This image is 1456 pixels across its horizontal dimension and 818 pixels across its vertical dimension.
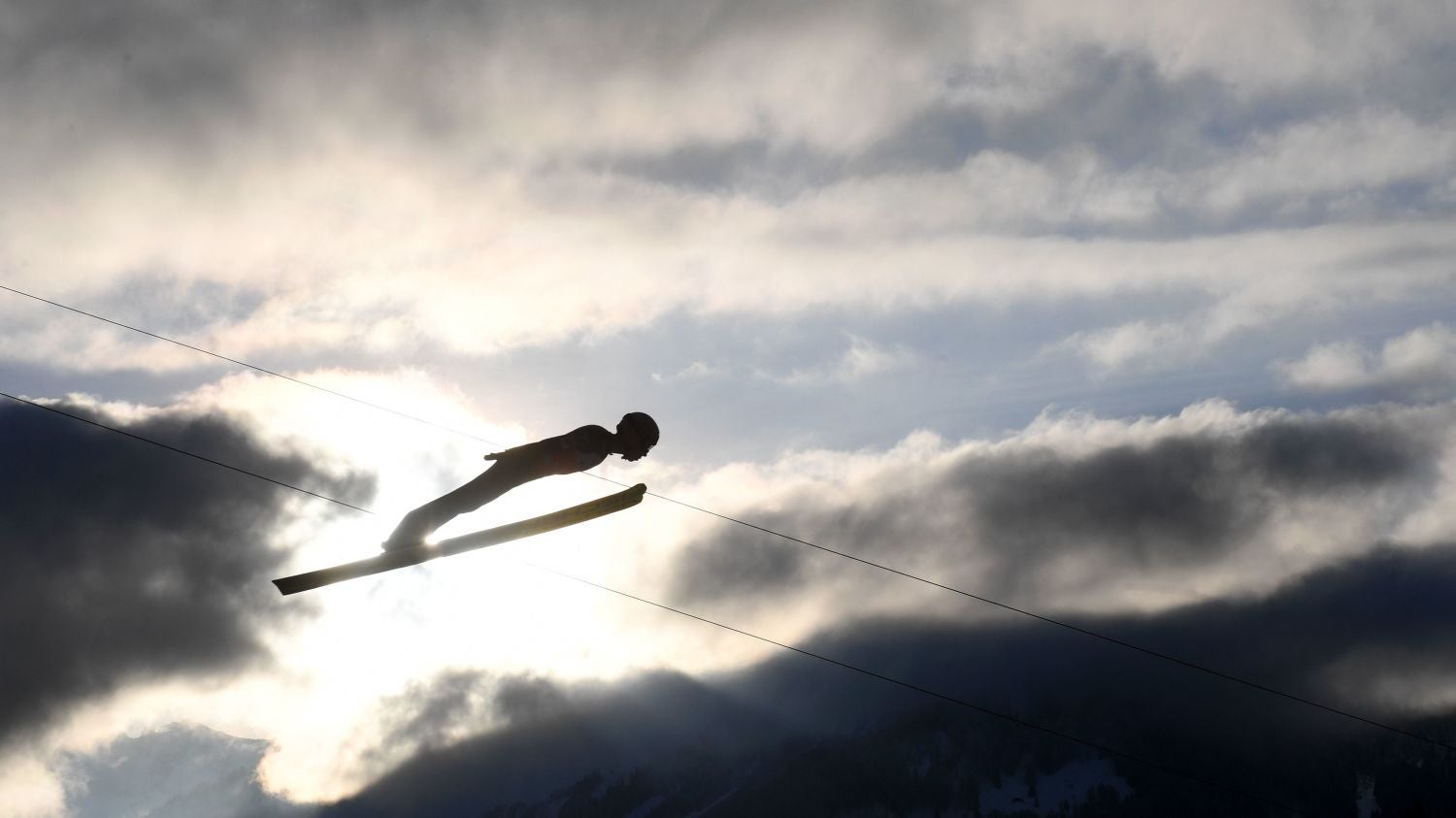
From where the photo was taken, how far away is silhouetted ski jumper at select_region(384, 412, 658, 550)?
14.1 m

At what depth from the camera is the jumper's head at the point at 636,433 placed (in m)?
14.1

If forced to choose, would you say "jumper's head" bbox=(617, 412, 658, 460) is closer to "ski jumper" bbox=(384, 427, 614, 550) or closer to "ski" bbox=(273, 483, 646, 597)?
"ski jumper" bbox=(384, 427, 614, 550)

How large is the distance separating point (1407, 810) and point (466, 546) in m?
116

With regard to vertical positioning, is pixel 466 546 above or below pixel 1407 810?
below

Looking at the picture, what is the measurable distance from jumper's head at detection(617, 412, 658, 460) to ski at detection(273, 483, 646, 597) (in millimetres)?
1130

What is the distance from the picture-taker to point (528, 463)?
14.1 meters

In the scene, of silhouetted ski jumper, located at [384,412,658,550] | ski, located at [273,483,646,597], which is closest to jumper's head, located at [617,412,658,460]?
silhouetted ski jumper, located at [384,412,658,550]

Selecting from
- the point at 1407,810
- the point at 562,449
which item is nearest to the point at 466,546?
the point at 562,449

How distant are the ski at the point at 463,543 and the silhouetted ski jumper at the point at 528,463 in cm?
21

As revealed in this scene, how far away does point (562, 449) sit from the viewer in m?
14.1

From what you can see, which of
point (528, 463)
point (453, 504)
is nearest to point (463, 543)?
point (453, 504)

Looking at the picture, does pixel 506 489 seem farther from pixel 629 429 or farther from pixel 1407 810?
pixel 1407 810

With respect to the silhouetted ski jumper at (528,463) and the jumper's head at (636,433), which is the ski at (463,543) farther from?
the jumper's head at (636,433)

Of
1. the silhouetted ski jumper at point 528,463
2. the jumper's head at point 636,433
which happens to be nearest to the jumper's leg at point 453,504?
the silhouetted ski jumper at point 528,463
